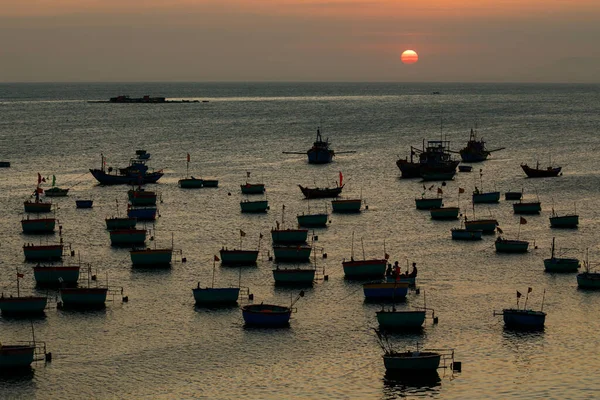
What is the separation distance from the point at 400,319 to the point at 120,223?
51.1 metres

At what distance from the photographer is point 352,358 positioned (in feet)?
223

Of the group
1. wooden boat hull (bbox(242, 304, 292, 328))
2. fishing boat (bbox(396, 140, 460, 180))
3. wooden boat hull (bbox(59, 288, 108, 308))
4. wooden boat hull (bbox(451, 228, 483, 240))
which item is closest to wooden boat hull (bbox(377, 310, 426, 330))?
wooden boat hull (bbox(242, 304, 292, 328))

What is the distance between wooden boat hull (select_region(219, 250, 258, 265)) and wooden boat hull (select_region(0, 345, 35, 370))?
32710 millimetres

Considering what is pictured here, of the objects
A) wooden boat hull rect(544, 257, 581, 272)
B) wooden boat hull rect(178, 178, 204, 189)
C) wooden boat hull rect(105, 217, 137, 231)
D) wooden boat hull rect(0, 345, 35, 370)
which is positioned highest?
wooden boat hull rect(178, 178, 204, 189)

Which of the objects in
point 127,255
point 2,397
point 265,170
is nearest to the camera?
point 2,397

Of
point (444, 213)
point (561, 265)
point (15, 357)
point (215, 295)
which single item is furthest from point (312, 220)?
point (15, 357)

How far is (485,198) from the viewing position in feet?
438

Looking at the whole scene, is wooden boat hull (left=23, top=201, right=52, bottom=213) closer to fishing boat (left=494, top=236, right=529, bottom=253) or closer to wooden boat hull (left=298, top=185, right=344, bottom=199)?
wooden boat hull (left=298, top=185, right=344, bottom=199)

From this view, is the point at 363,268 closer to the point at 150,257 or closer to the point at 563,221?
the point at 150,257

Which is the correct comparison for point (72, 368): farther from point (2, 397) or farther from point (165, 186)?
point (165, 186)

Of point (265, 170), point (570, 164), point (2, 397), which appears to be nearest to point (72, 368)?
point (2, 397)

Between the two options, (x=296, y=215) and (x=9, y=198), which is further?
(x=9, y=198)

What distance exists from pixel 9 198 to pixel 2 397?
86.4 meters

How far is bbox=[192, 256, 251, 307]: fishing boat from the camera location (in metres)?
81.6
